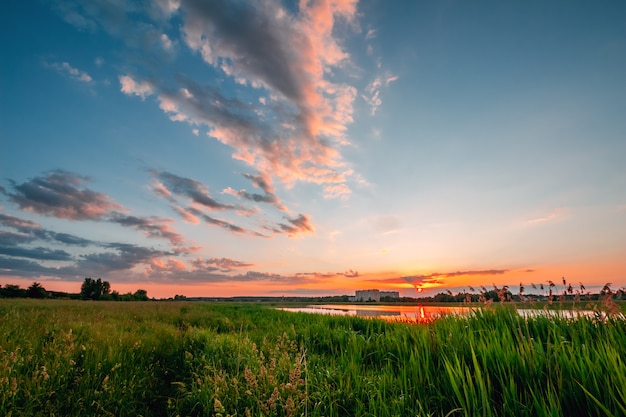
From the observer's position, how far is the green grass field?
368 cm

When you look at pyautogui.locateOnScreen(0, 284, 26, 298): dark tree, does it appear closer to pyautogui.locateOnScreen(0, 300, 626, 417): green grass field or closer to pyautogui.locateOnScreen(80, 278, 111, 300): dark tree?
pyautogui.locateOnScreen(80, 278, 111, 300): dark tree

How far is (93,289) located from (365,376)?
456 feet

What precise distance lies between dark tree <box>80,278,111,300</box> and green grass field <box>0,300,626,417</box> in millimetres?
123517

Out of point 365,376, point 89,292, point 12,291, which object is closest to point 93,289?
point 89,292

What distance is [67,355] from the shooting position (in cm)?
645

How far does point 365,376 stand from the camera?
5.52 meters

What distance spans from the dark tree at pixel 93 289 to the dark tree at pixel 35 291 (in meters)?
22.5

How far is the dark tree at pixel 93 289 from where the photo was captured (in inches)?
4358

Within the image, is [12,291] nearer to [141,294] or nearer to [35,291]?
[35,291]

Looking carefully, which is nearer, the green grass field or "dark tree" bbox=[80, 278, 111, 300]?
the green grass field

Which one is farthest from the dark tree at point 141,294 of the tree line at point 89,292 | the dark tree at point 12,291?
the dark tree at point 12,291

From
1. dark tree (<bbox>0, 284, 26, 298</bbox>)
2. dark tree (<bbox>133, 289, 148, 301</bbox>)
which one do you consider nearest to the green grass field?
dark tree (<bbox>0, 284, 26, 298</bbox>)

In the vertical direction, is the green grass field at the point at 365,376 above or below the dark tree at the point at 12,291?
below

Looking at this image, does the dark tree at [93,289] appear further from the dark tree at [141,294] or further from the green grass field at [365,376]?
the green grass field at [365,376]
